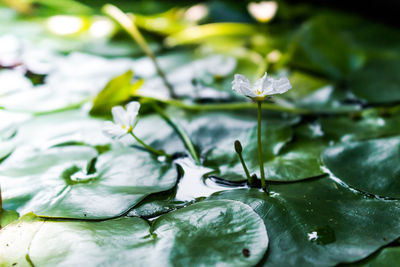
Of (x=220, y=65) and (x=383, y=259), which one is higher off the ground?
(x=220, y=65)

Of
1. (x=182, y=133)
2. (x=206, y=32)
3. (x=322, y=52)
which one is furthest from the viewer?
(x=206, y=32)

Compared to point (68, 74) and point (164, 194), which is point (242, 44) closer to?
point (68, 74)

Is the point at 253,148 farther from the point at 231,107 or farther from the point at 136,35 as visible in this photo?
the point at 136,35

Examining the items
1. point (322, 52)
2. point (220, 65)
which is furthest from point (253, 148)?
point (322, 52)

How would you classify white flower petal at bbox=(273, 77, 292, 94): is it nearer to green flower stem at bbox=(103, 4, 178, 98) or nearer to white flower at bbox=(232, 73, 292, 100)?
white flower at bbox=(232, 73, 292, 100)

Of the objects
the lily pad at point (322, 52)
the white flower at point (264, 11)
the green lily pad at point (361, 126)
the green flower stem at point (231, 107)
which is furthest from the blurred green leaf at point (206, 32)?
the green lily pad at point (361, 126)

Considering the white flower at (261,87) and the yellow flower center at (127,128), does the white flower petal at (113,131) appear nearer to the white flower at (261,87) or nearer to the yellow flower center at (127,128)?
the yellow flower center at (127,128)
